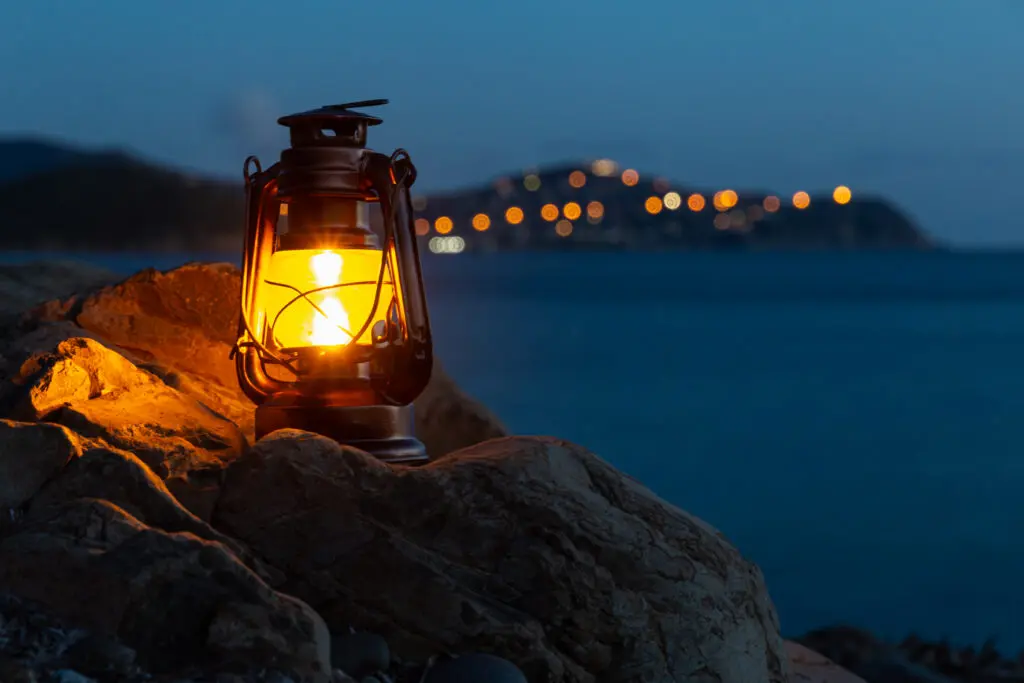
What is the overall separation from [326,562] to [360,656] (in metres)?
0.25

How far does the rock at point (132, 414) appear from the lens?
9.66 ft

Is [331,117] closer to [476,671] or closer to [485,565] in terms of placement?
[485,565]

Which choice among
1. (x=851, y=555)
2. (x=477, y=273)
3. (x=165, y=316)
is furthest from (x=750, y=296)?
(x=165, y=316)

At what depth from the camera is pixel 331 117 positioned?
3398 millimetres

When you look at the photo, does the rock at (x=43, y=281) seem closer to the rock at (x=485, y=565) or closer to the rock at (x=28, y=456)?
the rock at (x=28, y=456)

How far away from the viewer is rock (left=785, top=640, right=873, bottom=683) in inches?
165

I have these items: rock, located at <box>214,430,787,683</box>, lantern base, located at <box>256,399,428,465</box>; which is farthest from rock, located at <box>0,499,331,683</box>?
lantern base, located at <box>256,399,428,465</box>

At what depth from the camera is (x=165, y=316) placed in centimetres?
417

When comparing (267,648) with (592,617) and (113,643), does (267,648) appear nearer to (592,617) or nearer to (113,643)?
(113,643)

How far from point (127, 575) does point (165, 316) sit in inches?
75.0

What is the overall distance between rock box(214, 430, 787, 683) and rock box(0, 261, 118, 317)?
199 centimetres

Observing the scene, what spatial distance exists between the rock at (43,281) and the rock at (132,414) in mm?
1203

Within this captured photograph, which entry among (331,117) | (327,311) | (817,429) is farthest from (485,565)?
(817,429)

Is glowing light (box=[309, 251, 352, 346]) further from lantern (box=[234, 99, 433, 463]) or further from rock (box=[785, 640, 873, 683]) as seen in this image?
rock (box=[785, 640, 873, 683])
